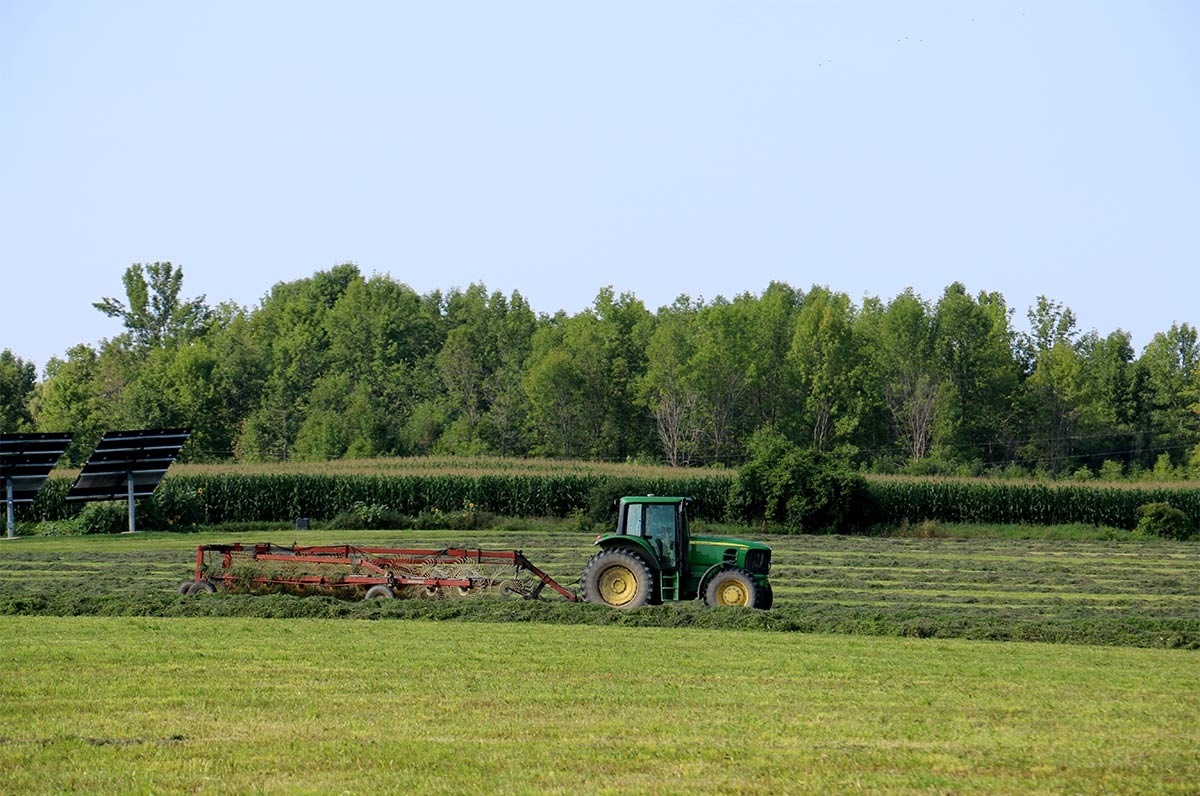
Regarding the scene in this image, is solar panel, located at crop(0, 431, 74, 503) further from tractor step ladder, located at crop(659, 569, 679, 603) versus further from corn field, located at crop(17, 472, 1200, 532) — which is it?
tractor step ladder, located at crop(659, 569, 679, 603)

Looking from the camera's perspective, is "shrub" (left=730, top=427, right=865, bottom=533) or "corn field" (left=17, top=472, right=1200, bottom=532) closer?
"shrub" (left=730, top=427, right=865, bottom=533)

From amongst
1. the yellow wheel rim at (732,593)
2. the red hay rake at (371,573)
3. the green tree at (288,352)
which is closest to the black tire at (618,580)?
the red hay rake at (371,573)

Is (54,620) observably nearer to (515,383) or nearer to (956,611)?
(956,611)

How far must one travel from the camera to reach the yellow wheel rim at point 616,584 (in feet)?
74.1

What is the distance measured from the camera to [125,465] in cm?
5006

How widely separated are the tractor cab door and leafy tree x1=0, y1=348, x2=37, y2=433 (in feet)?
288

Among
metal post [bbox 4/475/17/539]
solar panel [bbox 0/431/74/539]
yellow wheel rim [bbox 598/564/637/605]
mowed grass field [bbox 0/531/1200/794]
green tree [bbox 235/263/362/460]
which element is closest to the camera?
mowed grass field [bbox 0/531/1200/794]

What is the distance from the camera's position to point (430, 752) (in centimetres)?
1062

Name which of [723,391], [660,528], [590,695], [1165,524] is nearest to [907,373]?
[723,391]

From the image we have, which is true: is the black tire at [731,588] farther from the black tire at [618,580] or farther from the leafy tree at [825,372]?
the leafy tree at [825,372]

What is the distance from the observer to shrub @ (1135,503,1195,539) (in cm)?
5253

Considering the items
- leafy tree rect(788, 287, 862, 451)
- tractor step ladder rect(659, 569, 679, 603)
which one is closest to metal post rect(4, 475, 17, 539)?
tractor step ladder rect(659, 569, 679, 603)

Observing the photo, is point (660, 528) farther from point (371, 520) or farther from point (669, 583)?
point (371, 520)

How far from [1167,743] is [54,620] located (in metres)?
15.5
